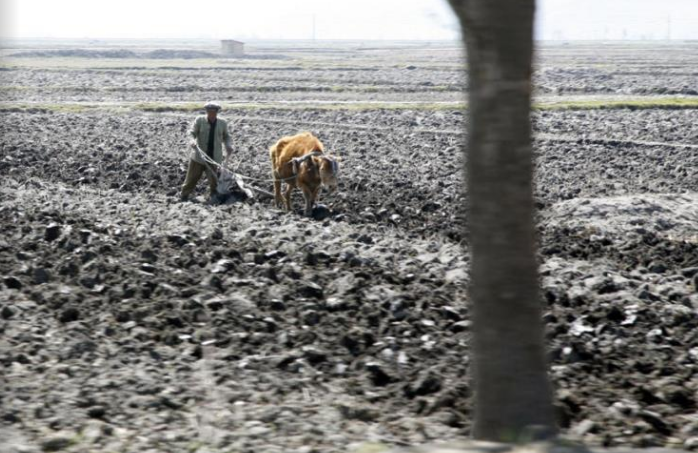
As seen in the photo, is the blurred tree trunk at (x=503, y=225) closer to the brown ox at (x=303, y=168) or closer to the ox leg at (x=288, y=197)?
the brown ox at (x=303, y=168)

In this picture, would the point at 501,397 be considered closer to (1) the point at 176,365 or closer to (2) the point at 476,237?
(2) the point at 476,237

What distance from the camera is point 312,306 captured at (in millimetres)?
10531

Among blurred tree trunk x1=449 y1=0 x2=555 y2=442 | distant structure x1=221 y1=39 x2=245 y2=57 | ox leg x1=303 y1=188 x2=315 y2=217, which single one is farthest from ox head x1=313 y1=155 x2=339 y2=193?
distant structure x1=221 y1=39 x2=245 y2=57

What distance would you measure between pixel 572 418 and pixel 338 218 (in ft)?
30.5

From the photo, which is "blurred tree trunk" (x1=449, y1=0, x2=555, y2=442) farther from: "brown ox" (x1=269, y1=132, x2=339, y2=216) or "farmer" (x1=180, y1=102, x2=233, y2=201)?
"farmer" (x1=180, y1=102, x2=233, y2=201)

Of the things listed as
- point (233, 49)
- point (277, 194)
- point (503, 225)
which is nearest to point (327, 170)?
point (277, 194)

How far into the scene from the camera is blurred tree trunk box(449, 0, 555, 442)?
19.0ft

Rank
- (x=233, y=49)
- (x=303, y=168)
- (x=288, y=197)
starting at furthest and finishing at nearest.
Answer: (x=233, y=49) < (x=288, y=197) < (x=303, y=168)

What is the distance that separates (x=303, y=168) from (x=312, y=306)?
251 inches

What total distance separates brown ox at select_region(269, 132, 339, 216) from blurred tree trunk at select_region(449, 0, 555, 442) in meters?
10.5

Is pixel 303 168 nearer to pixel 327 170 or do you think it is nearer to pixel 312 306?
pixel 327 170

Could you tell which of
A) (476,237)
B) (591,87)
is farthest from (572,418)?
(591,87)

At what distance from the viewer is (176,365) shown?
8672 mm

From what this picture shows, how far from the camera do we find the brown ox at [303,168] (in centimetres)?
1661
